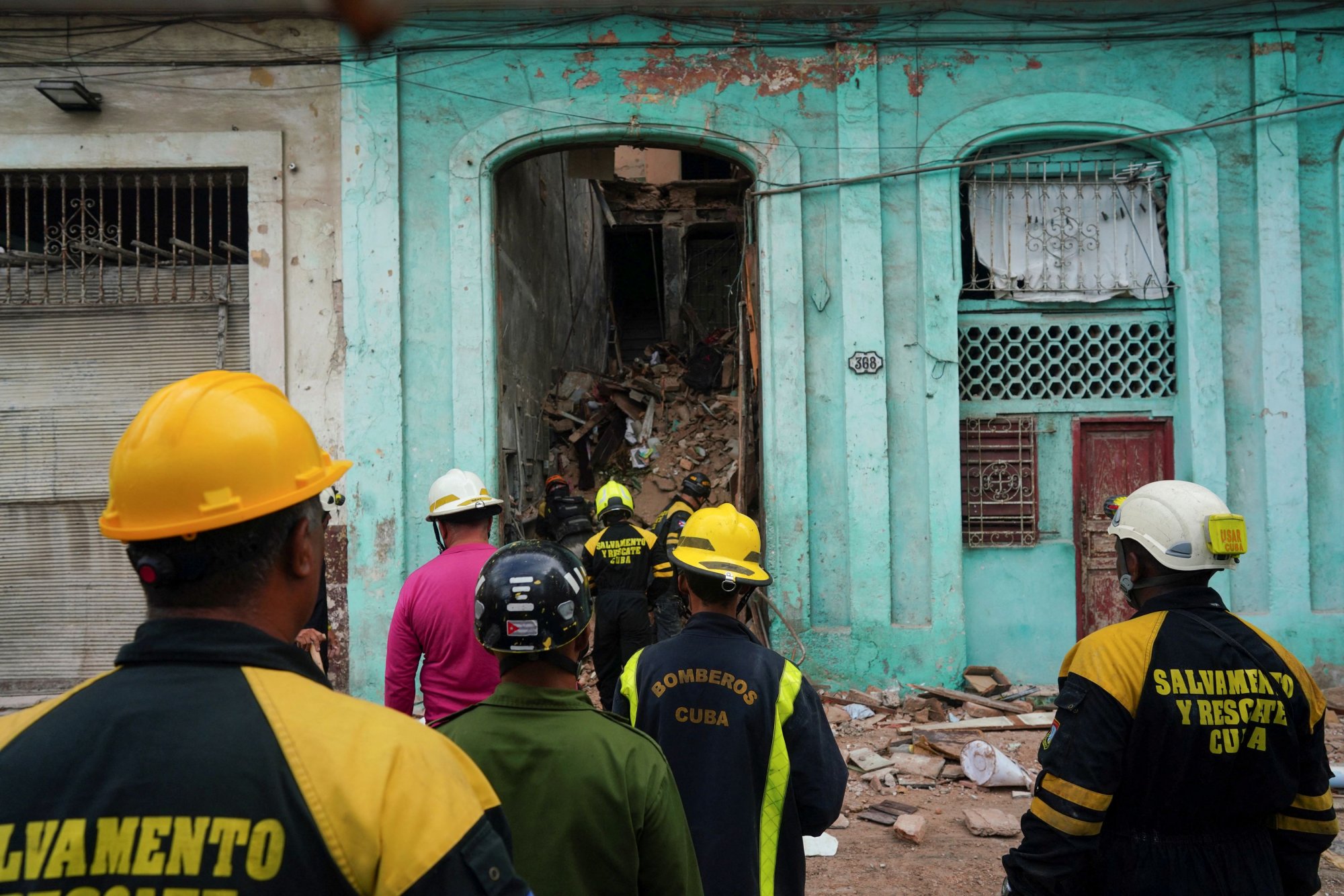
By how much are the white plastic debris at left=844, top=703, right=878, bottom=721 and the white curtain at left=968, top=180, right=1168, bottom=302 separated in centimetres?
386

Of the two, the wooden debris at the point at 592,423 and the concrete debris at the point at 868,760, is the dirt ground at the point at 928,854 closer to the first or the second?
the concrete debris at the point at 868,760

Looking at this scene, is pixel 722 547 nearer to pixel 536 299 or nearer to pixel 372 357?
pixel 372 357

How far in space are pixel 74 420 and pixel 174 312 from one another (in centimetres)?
128

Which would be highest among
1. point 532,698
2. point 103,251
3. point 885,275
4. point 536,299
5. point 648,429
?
point 536,299

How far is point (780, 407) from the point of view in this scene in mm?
7406

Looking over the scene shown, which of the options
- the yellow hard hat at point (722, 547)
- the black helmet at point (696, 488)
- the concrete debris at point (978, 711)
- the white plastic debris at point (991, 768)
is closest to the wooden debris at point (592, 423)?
the black helmet at point (696, 488)

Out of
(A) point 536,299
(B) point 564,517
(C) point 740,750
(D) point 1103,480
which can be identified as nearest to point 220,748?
(C) point 740,750

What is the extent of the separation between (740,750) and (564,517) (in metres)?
7.65

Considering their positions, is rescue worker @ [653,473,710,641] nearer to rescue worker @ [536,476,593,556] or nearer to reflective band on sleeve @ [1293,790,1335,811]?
rescue worker @ [536,476,593,556]

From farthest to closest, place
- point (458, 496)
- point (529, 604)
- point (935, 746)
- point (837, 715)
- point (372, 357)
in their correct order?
point (372, 357) < point (837, 715) < point (935, 746) < point (458, 496) < point (529, 604)

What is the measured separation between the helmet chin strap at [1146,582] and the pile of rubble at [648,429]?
8509mm

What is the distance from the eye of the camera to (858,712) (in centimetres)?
688

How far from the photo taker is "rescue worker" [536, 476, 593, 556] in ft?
32.7

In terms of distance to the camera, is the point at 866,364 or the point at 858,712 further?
the point at 866,364
